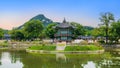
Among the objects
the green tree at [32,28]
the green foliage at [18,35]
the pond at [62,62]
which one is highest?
the green tree at [32,28]

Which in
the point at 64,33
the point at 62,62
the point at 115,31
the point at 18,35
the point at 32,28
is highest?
the point at 32,28

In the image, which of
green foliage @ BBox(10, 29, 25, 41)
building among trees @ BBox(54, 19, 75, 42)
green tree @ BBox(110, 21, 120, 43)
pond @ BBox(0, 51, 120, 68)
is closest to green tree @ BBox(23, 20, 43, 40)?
green foliage @ BBox(10, 29, 25, 41)

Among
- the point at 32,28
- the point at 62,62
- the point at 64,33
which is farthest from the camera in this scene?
the point at 32,28

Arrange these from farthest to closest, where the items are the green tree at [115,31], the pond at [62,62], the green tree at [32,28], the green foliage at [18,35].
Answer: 1. the green foliage at [18,35]
2. the green tree at [32,28]
3. the green tree at [115,31]
4. the pond at [62,62]

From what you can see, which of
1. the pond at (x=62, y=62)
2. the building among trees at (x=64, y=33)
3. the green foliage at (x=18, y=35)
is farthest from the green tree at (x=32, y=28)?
the pond at (x=62, y=62)

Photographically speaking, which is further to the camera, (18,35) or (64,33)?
(18,35)

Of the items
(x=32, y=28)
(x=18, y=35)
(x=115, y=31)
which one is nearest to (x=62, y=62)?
(x=115, y=31)

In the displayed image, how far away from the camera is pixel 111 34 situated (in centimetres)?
7444

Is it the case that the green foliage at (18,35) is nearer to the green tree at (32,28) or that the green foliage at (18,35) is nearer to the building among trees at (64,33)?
the green tree at (32,28)

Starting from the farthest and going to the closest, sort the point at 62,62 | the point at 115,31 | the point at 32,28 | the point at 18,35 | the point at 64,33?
the point at 18,35 → the point at 32,28 → the point at 64,33 → the point at 115,31 → the point at 62,62

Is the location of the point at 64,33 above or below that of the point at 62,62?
above

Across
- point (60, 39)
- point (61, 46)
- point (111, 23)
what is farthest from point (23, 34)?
point (61, 46)

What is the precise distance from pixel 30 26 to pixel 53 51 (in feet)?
117

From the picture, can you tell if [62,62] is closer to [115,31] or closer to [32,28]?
[115,31]
